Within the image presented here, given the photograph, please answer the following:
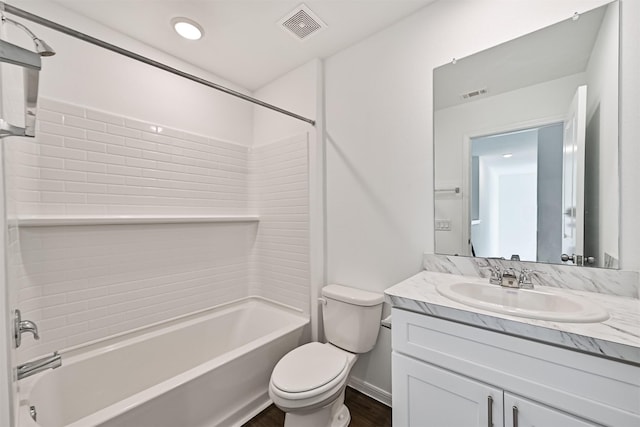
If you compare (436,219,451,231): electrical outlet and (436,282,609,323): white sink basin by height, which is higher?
(436,219,451,231): electrical outlet

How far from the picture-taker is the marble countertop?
2.38 feet

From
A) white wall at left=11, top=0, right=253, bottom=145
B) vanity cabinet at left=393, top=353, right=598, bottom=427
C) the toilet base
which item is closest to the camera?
vanity cabinet at left=393, top=353, right=598, bottom=427

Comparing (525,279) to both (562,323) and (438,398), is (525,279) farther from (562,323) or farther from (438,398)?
(438,398)

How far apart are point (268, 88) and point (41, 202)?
71.4 inches

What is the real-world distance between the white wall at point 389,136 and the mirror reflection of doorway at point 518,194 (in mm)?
259

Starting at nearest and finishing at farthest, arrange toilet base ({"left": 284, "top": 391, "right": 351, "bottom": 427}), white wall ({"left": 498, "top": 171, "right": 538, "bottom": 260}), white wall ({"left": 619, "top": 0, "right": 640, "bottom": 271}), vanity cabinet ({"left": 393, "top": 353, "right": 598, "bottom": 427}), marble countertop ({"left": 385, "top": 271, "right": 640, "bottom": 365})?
marble countertop ({"left": 385, "top": 271, "right": 640, "bottom": 365})
vanity cabinet ({"left": 393, "top": 353, "right": 598, "bottom": 427})
white wall ({"left": 619, "top": 0, "right": 640, "bottom": 271})
white wall ({"left": 498, "top": 171, "right": 538, "bottom": 260})
toilet base ({"left": 284, "top": 391, "right": 351, "bottom": 427})

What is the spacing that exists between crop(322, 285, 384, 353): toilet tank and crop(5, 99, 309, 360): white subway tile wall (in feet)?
1.17

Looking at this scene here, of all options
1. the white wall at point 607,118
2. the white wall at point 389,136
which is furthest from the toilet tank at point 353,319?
the white wall at point 607,118

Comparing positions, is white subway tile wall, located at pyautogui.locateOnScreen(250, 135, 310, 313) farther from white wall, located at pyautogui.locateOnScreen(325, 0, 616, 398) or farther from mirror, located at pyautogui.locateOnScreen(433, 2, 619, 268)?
mirror, located at pyautogui.locateOnScreen(433, 2, 619, 268)

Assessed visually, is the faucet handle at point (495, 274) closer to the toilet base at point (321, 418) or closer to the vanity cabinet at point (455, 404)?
Answer: the vanity cabinet at point (455, 404)

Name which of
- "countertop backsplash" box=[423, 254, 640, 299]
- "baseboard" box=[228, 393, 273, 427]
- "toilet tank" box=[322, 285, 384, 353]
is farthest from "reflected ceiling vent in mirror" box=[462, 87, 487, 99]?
"baseboard" box=[228, 393, 273, 427]

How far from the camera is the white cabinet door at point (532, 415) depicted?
0.79 metres

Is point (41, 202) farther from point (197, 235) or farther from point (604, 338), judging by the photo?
point (604, 338)

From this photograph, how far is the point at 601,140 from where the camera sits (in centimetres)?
114
